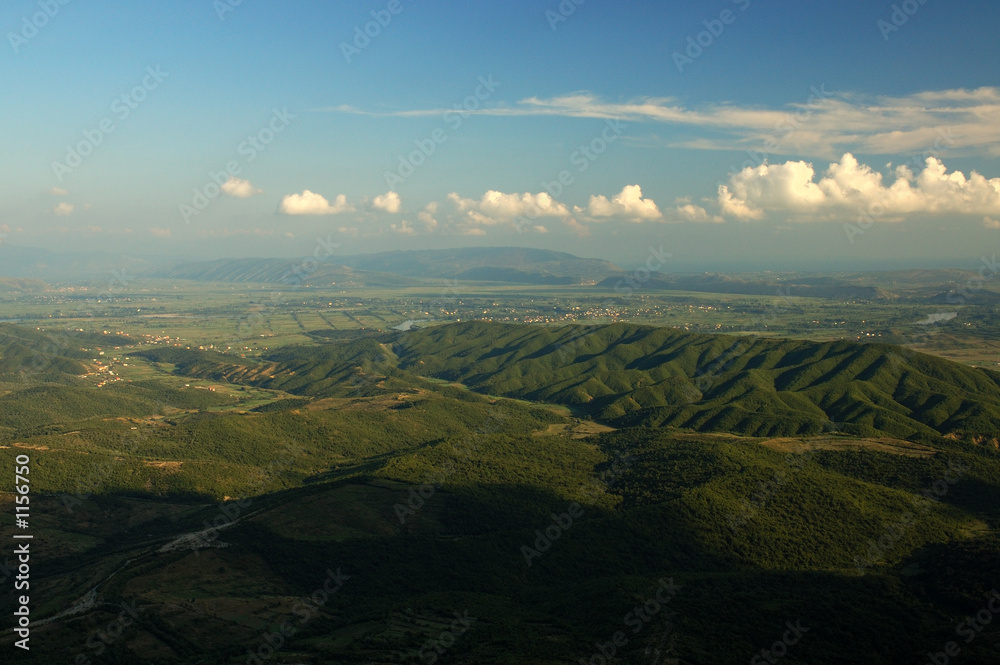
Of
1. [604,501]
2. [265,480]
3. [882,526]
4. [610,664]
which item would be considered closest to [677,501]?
[604,501]

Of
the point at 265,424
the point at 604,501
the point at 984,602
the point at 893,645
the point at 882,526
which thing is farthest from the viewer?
the point at 265,424

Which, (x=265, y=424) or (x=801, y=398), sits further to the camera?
(x=801, y=398)

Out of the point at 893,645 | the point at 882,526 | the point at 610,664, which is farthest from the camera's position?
the point at 882,526

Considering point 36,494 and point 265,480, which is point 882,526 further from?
point 36,494

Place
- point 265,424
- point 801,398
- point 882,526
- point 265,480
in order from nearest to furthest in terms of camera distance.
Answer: point 882,526, point 265,480, point 265,424, point 801,398

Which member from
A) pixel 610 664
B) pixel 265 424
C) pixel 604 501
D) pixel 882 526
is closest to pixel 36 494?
pixel 265 424

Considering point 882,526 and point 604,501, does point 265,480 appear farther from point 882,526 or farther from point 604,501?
point 882,526

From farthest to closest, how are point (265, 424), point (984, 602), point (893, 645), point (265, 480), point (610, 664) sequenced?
point (265, 424)
point (265, 480)
point (984, 602)
point (893, 645)
point (610, 664)

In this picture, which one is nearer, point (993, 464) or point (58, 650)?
point (58, 650)

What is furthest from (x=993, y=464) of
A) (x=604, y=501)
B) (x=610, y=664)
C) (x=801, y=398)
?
(x=610, y=664)
